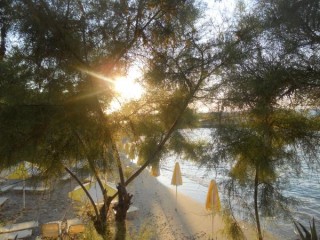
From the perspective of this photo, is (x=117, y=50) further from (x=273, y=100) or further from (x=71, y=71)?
(x=273, y=100)

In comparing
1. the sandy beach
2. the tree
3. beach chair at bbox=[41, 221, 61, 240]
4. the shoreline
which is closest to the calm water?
the shoreline

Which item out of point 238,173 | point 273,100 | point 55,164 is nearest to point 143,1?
point 273,100

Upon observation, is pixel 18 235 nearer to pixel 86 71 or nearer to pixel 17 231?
pixel 17 231

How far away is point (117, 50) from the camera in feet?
13.4

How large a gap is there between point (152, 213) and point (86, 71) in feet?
26.4

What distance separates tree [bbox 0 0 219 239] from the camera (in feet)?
11.8

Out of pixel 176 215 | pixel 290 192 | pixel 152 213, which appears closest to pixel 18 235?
pixel 152 213

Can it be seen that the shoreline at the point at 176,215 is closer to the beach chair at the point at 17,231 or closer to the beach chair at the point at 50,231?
the beach chair at the point at 50,231

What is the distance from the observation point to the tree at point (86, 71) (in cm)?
361

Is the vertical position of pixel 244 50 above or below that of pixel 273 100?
above

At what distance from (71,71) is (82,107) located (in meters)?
0.49

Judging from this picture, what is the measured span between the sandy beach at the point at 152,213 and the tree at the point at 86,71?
396 centimetres

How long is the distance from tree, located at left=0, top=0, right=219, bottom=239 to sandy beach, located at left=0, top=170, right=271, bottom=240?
13.0 feet

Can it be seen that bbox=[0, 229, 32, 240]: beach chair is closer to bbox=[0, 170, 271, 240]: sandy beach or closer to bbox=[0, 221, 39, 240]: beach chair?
bbox=[0, 221, 39, 240]: beach chair
